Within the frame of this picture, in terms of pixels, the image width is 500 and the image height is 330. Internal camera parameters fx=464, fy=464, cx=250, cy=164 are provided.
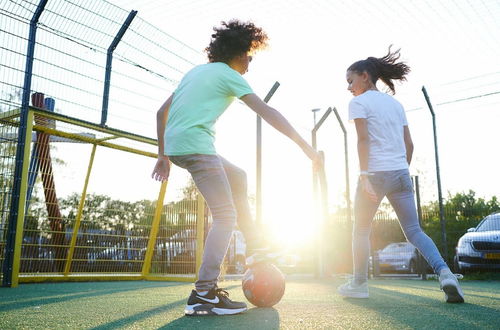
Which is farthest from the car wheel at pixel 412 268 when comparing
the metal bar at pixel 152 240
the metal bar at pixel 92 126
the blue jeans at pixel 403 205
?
the blue jeans at pixel 403 205

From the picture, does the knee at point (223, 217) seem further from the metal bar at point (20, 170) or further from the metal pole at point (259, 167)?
the metal pole at point (259, 167)

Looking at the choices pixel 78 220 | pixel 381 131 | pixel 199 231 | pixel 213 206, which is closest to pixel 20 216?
pixel 78 220

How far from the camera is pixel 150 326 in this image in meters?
2.26

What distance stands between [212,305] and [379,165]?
1.61 metres

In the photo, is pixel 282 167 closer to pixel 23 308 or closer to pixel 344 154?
pixel 344 154

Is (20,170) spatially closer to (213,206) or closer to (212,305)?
(213,206)

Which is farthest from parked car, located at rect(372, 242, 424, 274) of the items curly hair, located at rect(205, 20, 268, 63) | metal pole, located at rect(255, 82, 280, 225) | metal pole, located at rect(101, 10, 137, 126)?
curly hair, located at rect(205, 20, 268, 63)

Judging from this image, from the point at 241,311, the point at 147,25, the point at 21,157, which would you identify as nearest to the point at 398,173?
the point at 241,311

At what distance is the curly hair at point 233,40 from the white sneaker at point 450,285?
76.2 inches

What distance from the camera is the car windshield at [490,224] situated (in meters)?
8.12

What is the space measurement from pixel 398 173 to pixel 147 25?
14.7 feet

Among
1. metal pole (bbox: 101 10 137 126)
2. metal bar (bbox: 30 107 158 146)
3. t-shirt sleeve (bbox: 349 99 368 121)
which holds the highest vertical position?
metal pole (bbox: 101 10 137 126)

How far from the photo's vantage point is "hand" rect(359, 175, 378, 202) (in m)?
3.31

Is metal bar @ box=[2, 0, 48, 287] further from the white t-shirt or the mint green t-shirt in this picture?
the white t-shirt
